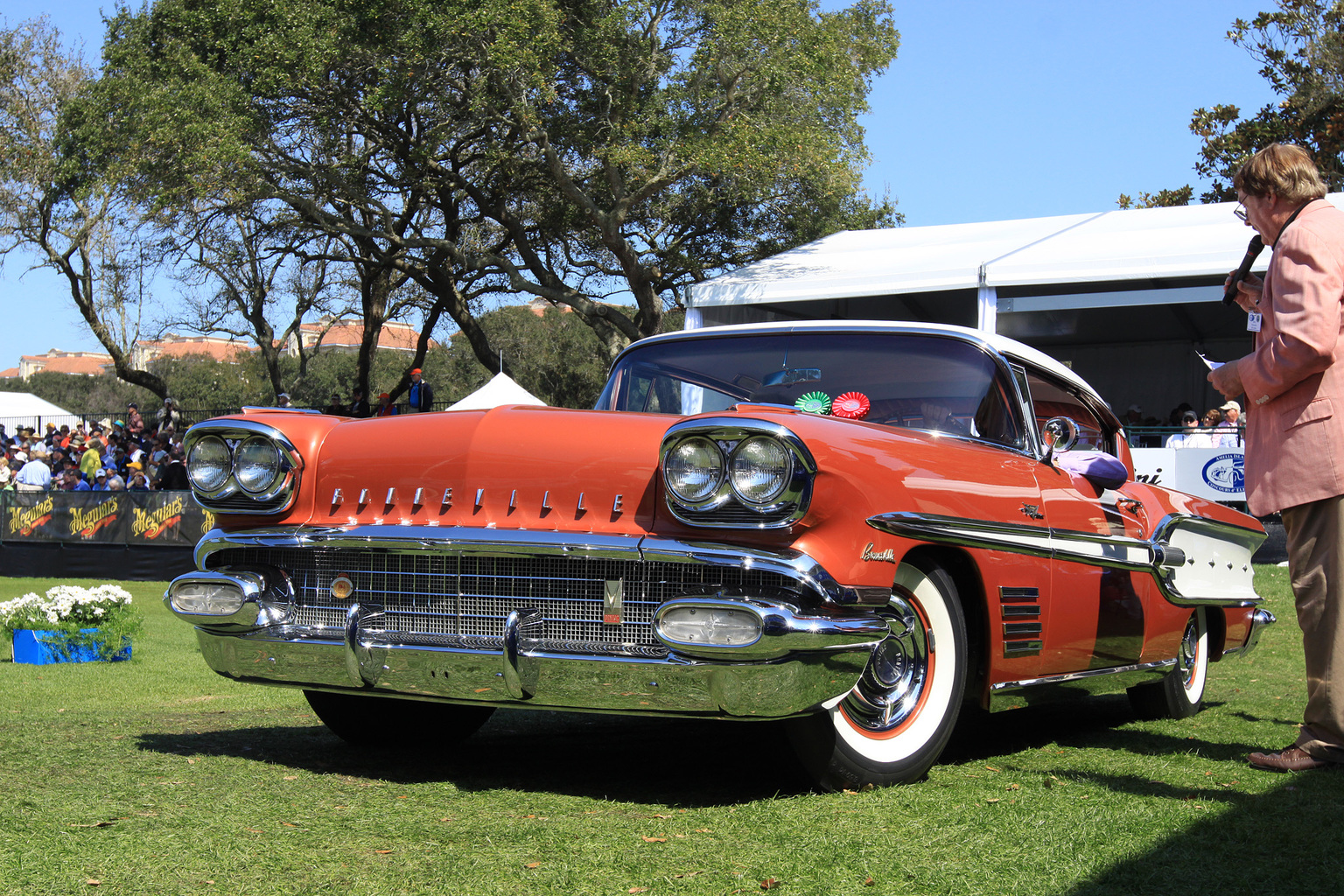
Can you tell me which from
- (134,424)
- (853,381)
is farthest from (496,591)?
(134,424)

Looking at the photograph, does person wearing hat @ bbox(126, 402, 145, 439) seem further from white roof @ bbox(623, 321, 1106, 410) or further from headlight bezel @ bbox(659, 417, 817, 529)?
headlight bezel @ bbox(659, 417, 817, 529)

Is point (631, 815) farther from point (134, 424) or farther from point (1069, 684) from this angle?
point (134, 424)

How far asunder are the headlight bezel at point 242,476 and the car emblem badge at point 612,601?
116 centimetres

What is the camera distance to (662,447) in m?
3.17

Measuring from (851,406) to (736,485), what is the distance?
3.55 feet

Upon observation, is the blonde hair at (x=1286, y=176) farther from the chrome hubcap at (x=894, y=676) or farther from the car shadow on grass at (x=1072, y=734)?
the car shadow on grass at (x=1072, y=734)

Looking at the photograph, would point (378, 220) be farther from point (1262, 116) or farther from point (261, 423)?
point (261, 423)

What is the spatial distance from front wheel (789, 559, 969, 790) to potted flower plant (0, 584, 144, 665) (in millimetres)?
6355

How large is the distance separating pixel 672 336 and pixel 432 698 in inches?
73.5

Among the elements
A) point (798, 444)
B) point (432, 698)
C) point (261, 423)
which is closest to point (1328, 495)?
point (798, 444)

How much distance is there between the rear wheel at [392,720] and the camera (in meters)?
4.21

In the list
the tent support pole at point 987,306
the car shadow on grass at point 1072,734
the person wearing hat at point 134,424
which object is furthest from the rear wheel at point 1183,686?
the person wearing hat at point 134,424

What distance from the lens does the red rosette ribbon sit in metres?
4.05

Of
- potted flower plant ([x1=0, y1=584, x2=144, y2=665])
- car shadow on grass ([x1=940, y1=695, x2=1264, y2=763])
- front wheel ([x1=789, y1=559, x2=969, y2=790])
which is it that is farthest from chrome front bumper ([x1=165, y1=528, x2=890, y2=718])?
potted flower plant ([x1=0, y1=584, x2=144, y2=665])
